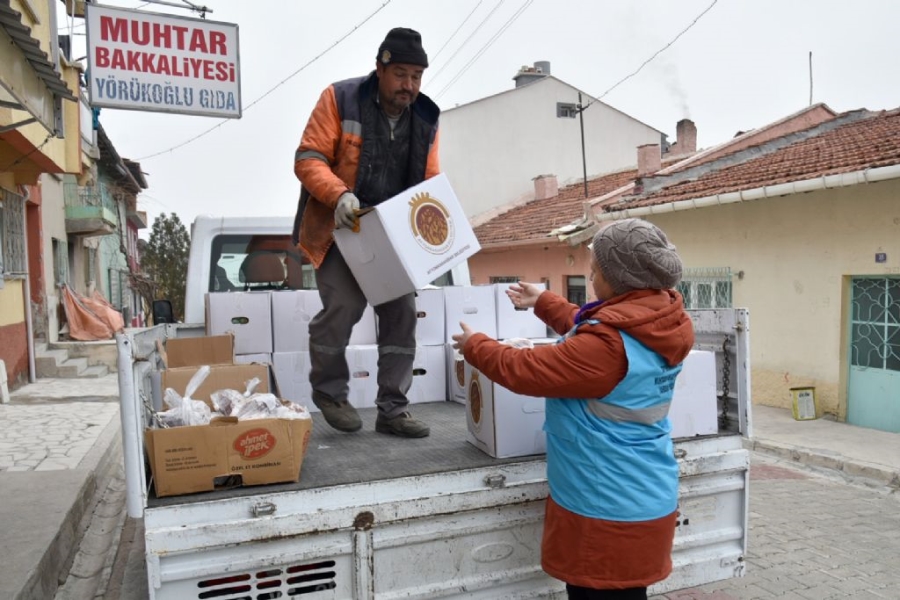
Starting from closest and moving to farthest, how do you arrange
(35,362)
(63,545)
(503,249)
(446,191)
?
(446,191)
(63,545)
(35,362)
(503,249)

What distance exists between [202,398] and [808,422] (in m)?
8.20

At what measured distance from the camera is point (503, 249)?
17703 millimetres

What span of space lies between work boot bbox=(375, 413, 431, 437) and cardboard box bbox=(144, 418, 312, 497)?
78cm

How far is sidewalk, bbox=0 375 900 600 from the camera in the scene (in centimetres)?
402

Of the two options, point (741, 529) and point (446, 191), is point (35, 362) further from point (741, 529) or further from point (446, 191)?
point (741, 529)

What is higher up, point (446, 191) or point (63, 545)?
point (446, 191)

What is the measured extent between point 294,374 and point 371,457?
4.02 ft

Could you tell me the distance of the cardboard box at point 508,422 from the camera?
275 cm

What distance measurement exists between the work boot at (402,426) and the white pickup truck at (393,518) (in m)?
0.05

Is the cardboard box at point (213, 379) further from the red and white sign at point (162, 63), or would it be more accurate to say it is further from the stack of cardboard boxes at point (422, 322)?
the red and white sign at point (162, 63)

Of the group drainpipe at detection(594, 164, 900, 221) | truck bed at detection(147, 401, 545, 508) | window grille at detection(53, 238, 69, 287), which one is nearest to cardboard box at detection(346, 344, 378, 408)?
truck bed at detection(147, 401, 545, 508)

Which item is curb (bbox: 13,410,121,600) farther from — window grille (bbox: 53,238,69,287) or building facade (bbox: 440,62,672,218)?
building facade (bbox: 440,62,672,218)

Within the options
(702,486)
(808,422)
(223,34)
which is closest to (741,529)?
(702,486)

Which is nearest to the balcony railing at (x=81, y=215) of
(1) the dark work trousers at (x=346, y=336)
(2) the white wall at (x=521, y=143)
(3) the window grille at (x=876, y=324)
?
(2) the white wall at (x=521, y=143)
